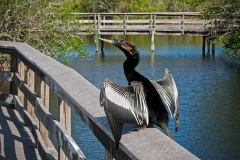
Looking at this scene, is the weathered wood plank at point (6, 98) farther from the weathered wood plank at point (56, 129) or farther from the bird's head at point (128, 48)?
the bird's head at point (128, 48)

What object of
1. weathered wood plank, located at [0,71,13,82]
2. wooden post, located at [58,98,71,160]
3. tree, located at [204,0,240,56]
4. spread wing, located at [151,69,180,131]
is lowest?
tree, located at [204,0,240,56]

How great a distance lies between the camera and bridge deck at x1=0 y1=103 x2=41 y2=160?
5457mm

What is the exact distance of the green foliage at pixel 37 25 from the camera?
17.2 meters

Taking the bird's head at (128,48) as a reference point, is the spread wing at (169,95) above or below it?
below

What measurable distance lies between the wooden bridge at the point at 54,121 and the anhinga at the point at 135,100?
0.08 meters

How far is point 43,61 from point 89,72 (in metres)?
18.5

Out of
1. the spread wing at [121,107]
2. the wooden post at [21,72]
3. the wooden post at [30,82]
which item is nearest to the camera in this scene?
the spread wing at [121,107]

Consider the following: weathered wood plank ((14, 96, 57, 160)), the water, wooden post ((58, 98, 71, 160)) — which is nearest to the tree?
the water

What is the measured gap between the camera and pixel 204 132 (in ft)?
45.2

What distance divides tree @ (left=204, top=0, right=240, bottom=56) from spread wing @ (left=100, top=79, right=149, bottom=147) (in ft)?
69.0

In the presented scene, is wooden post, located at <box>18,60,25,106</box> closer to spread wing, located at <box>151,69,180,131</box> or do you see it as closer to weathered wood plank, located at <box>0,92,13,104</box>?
weathered wood plank, located at <box>0,92,13,104</box>

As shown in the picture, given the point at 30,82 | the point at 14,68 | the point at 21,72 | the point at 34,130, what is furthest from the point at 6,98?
the point at 34,130

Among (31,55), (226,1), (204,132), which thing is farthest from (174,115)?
(226,1)

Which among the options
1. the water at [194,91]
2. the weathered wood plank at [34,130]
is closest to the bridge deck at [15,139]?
the weathered wood plank at [34,130]
